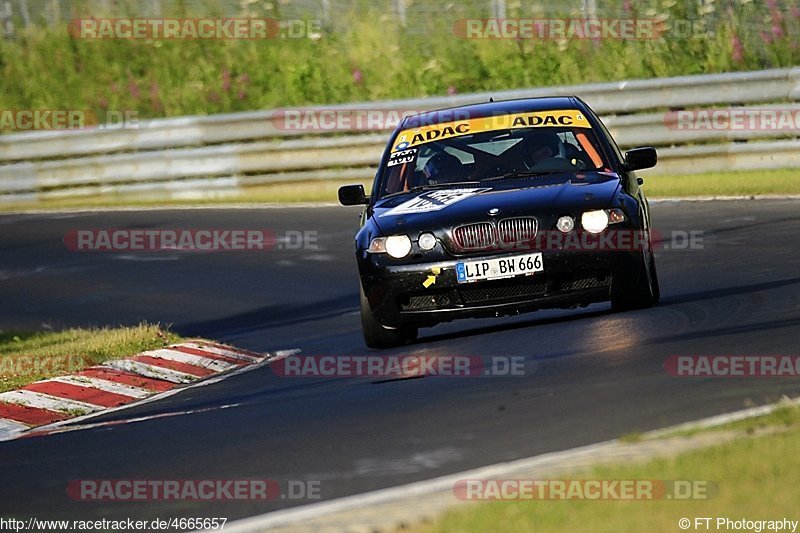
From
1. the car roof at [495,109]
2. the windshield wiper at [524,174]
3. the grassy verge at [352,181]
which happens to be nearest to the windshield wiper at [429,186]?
the windshield wiper at [524,174]

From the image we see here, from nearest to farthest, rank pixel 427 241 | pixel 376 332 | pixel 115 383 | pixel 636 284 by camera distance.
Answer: pixel 427 241, pixel 636 284, pixel 376 332, pixel 115 383

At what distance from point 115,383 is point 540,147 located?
3221mm

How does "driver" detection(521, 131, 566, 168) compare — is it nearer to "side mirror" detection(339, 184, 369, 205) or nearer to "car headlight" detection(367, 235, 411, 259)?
"side mirror" detection(339, 184, 369, 205)

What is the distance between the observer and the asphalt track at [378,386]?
22.2 ft

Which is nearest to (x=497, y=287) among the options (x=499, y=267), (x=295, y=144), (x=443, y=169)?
(x=499, y=267)

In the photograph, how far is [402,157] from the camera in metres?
11.3

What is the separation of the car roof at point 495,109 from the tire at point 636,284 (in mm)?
1524

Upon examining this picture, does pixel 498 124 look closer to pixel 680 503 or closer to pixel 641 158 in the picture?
pixel 641 158

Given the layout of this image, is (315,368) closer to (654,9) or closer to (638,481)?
(638,481)

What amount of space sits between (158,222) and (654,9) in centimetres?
836

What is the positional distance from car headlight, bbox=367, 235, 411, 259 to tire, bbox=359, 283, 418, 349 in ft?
1.22

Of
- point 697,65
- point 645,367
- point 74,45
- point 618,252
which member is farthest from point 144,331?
point 74,45

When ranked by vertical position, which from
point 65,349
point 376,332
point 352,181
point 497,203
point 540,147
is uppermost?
point 540,147

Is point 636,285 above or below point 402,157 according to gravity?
below
